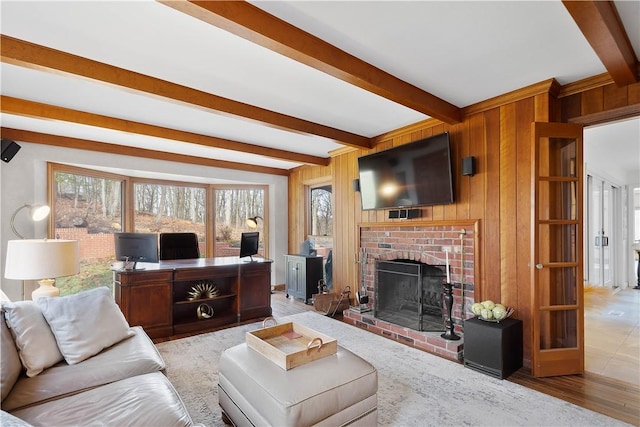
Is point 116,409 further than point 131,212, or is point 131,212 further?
point 131,212

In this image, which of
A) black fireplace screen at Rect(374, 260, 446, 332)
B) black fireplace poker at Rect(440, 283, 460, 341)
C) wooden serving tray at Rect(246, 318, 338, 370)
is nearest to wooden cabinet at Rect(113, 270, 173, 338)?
wooden serving tray at Rect(246, 318, 338, 370)

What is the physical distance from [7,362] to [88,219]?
3.58m

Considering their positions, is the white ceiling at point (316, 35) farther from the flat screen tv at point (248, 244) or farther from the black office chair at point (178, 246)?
the black office chair at point (178, 246)

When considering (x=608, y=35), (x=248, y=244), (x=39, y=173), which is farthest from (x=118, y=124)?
(x=608, y=35)

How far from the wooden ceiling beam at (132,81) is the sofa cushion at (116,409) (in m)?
2.09

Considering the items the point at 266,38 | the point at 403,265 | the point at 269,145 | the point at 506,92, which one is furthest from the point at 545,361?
the point at 269,145

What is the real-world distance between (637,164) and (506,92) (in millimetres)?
5146

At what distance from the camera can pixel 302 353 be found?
74.3 inches

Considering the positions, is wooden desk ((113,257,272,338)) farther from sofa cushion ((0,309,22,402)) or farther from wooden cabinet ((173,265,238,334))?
sofa cushion ((0,309,22,402))

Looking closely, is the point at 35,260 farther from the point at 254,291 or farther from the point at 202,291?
the point at 254,291

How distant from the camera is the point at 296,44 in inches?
76.8

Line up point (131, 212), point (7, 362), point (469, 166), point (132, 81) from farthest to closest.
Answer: point (131, 212) → point (469, 166) → point (132, 81) → point (7, 362)

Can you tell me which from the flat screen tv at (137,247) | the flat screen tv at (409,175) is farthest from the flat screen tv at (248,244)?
the flat screen tv at (409,175)

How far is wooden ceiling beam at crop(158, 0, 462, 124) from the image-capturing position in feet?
5.34
